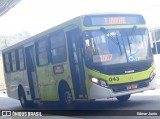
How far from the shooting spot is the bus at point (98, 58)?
955 centimetres

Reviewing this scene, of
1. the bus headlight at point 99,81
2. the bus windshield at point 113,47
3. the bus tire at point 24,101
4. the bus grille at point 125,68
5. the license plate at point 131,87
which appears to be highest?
the bus windshield at point 113,47

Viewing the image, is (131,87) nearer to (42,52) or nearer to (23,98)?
(42,52)

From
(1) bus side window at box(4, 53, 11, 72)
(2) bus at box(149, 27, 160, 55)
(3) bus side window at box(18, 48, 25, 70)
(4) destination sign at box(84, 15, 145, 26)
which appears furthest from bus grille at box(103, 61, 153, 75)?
(2) bus at box(149, 27, 160, 55)

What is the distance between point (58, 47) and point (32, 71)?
117 inches

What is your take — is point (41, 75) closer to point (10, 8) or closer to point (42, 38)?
point (42, 38)

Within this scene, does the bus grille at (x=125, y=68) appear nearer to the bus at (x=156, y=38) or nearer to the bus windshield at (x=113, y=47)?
the bus windshield at (x=113, y=47)

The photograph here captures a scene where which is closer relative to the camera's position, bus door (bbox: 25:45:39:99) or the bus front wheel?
the bus front wheel

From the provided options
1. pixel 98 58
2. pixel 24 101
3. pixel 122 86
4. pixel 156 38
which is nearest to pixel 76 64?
pixel 98 58

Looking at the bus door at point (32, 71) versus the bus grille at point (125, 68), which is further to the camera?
the bus door at point (32, 71)

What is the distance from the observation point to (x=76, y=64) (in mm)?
10219

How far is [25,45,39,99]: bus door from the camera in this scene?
13.4 meters

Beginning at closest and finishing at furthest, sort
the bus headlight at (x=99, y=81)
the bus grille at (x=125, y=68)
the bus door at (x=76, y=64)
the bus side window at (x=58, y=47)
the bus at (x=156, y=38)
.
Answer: the bus headlight at (x=99, y=81) < the bus grille at (x=125, y=68) < the bus door at (x=76, y=64) < the bus side window at (x=58, y=47) < the bus at (x=156, y=38)

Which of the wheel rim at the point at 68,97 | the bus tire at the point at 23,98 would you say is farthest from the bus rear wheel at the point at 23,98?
the wheel rim at the point at 68,97

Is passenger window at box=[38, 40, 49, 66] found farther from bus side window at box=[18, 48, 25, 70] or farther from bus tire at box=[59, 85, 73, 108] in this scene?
bus side window at box=[18, 48, 25, 70]
